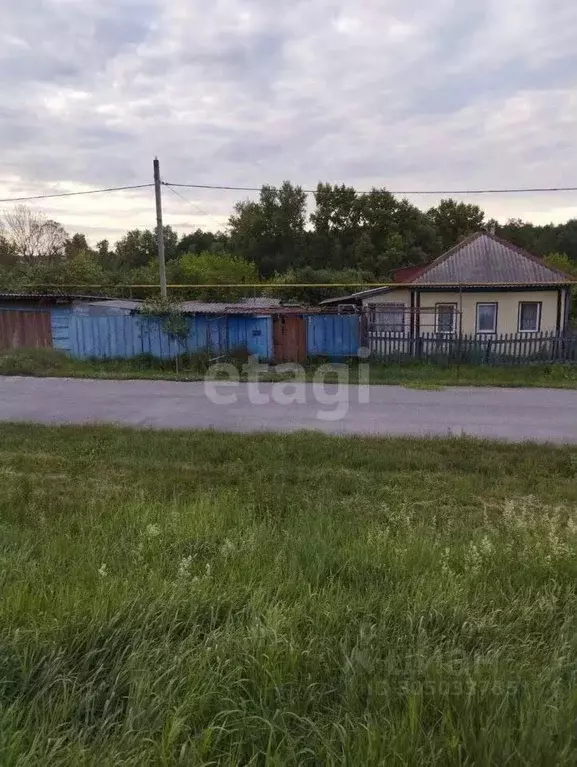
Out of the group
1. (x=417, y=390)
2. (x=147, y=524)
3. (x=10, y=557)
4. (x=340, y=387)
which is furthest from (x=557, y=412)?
(x=10, y=557)

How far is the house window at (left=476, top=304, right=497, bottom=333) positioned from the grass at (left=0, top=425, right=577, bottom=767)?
16.3 metres

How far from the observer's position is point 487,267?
21.5 m

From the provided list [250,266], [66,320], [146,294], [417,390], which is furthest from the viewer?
[250,266]

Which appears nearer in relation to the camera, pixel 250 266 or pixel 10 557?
pixel 10 557

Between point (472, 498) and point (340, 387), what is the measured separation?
7.86m

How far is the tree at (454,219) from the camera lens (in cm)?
4878

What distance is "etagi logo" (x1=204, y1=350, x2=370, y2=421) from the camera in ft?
38.1

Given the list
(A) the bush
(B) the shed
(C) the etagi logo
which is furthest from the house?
(B) the shed

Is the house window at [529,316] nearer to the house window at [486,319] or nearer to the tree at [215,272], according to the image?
the house window at [486,319]

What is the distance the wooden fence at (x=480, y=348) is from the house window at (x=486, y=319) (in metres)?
3.56

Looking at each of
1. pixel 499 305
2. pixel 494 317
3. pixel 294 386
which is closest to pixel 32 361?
pixel 294 386

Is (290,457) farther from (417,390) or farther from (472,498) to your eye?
(417,390)

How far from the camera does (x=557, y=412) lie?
10555mm

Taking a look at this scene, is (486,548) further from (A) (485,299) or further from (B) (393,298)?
(B) (393,298)
